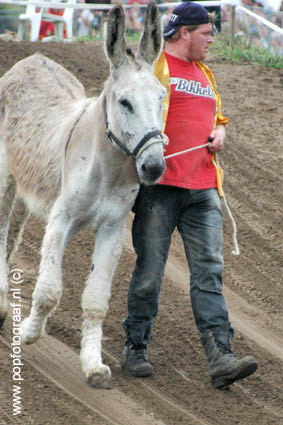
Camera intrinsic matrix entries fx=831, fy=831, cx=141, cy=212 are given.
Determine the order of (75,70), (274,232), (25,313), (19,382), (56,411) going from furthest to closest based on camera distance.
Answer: (75,70), (274,232), (25,313), (19,382), (56,411)

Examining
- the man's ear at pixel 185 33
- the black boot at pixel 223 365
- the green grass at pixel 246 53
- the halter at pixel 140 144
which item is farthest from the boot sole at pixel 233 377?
the green grass at pixel 246 53

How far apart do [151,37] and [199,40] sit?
490 mm

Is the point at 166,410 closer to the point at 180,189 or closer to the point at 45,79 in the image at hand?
the point at 180,189

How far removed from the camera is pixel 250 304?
25.4ft

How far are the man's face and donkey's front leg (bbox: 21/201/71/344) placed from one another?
1442 mm

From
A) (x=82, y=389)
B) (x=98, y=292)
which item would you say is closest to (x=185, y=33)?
(x=98, y=292)

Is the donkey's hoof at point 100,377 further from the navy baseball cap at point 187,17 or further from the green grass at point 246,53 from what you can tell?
the green grass at point 246,53

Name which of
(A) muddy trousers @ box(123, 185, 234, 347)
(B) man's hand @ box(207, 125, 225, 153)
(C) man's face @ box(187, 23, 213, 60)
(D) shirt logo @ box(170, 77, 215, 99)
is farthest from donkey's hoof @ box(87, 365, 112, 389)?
(C) man's face @ box(187, 23, 213, 60)

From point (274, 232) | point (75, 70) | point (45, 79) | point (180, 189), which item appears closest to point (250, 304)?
point (274, 232)

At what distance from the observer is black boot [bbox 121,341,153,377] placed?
235 inches

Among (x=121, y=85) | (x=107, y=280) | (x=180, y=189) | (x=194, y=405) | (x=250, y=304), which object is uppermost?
(x=121, y=85)

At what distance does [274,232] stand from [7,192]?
3.37m

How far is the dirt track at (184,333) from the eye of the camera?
212 inches

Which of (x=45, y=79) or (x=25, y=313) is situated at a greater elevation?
(x=45, y=79)
